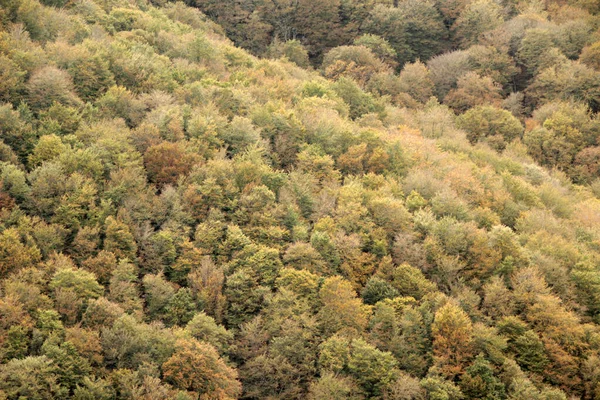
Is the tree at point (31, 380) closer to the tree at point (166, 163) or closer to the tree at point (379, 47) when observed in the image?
the tree at point (166, 163)

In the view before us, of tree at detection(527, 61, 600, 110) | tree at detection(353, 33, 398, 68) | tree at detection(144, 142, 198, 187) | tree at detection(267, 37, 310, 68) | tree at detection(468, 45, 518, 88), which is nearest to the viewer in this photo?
tree at detection(144, 142, 198, 187)

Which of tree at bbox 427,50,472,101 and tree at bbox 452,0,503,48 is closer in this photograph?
tree at bbox 427,50,472,101

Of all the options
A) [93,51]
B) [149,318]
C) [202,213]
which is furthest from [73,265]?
[93,51]

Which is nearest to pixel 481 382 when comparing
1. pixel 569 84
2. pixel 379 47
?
pixel 569 84

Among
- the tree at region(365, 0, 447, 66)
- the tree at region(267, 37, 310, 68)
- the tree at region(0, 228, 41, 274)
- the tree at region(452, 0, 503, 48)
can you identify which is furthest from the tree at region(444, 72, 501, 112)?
the tree at region(0, 228, 41, 274)

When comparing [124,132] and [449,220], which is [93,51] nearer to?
[124,132]

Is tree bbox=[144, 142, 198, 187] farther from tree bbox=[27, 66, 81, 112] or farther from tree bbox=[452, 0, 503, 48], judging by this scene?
tree bbox=[452, 0, 503, 48]
